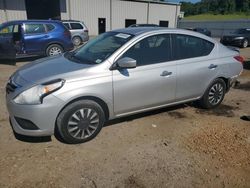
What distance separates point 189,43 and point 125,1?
28.3m

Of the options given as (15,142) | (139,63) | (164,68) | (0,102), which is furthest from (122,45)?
(0,102)

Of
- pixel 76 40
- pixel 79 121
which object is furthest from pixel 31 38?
pixel 79 121

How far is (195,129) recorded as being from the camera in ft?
14.5

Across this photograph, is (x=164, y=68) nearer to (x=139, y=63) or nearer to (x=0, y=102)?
(x=139, y=63)

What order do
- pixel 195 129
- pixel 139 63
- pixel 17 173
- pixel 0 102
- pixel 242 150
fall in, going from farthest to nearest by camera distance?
pixel 0 102
pixel 195 129
pixel 139 63
pixel 242 150
pixel 17 173

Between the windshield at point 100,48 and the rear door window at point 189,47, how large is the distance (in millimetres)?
879

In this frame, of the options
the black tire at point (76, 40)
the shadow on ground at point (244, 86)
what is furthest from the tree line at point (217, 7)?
the shadow on ground at point (244, 86)

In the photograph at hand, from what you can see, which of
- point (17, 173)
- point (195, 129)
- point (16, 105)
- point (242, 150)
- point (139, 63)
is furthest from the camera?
point (195, 129)

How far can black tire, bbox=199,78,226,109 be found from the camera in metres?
5.09

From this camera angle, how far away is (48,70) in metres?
3.83

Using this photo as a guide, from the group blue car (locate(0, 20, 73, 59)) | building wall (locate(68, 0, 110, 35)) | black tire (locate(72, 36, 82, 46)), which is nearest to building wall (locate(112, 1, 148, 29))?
building wall (locate(68, 0, 110, 35))

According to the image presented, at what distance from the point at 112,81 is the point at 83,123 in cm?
75

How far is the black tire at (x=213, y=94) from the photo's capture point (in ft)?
16.7

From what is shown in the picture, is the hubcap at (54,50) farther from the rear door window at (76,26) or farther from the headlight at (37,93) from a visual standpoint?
the headlight at (37,93)
